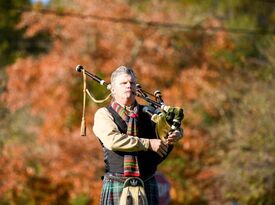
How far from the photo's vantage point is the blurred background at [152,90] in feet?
59.3

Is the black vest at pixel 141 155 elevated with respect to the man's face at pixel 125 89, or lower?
lower

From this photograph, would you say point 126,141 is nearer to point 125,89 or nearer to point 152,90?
point 125,89

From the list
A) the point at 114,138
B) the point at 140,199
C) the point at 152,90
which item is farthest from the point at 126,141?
the point at 152,90

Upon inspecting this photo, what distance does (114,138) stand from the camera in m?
6.28

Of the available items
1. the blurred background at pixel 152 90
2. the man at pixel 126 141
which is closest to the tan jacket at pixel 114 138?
the man at pixel 126 141

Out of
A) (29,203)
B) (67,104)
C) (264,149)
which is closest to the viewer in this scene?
(264,149)

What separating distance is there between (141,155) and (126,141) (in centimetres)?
21

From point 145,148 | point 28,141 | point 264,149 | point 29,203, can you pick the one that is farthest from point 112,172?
point 28,141

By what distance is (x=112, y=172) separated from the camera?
21.2 ft

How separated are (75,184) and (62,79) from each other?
331 centimetres

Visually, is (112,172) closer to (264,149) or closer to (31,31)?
(264,149)

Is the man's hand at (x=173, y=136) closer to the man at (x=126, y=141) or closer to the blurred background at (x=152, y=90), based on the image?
the man at (x=126, y=141)

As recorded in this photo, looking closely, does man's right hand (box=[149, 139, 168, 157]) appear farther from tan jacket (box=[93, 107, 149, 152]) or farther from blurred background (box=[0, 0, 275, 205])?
blurred background (box=[0, 0, 275, 205])

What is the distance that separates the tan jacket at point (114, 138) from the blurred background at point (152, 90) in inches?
431
